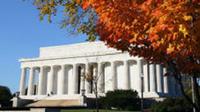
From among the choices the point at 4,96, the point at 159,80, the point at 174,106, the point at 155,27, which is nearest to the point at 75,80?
the point at 4,96

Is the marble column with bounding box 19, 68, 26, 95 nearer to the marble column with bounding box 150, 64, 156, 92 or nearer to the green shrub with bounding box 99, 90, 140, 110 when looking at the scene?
the marble column with bounding box 150, 64, 156, 92

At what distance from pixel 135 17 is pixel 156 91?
70.7m

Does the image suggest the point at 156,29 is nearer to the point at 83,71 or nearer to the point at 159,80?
the point at 159,80

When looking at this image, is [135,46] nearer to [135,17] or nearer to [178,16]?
[135,17]

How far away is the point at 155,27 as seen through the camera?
8570 mm

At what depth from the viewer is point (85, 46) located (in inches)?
3748

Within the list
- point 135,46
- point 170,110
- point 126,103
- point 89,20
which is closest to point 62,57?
point 126,103

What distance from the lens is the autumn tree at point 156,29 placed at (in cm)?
823

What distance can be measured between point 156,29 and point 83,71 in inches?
3110

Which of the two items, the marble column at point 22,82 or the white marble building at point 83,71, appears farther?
the marble column at point 22,82

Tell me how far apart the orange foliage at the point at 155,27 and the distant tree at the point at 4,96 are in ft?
240

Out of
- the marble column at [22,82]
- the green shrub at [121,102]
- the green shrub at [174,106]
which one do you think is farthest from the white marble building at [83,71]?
the green shrub at [174,106]

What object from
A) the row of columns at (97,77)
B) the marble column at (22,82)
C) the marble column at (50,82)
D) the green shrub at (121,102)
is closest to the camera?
the green shrub at (121,102)

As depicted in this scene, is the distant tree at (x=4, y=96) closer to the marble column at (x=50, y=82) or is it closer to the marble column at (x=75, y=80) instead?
the marble column at (x=50, y=82)
